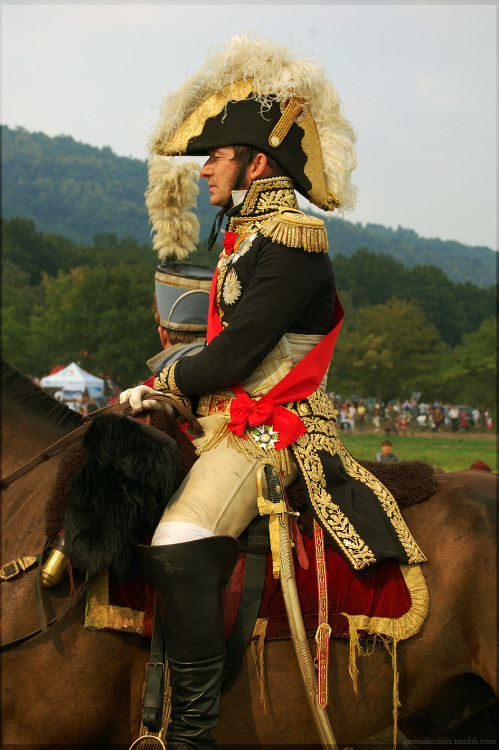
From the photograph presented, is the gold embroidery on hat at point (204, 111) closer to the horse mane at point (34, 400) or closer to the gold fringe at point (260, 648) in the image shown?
the horse mane at point (34, 400)

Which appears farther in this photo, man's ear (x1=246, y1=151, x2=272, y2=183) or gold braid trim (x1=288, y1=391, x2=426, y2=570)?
man's ear (x1=246, y1=151, x2=272, y2=183)

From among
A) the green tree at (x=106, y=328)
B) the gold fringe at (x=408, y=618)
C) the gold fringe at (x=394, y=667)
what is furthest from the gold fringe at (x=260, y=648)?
the green tree at (x=106, y=328)

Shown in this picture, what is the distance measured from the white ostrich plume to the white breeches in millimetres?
2657

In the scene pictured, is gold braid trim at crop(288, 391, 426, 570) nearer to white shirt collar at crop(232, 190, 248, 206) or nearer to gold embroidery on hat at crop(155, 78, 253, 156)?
white shirt collar at crop(232, 190, 248, 206)

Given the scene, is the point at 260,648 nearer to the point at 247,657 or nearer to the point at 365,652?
the point at 247,657

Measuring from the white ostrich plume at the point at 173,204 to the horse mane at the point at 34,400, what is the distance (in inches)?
85.9

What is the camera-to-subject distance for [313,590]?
11.5 feet

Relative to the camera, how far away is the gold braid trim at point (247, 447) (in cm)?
350

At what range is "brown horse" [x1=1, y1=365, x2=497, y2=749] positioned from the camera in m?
3.24

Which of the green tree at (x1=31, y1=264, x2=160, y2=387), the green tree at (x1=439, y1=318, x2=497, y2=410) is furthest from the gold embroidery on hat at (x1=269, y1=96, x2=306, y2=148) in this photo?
the green tree at (x1=439, y1=318, x2=497, y2=410)

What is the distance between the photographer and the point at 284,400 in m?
3.58

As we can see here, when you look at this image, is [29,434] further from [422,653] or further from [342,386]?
[342,386]

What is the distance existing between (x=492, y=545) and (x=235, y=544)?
4.68ft

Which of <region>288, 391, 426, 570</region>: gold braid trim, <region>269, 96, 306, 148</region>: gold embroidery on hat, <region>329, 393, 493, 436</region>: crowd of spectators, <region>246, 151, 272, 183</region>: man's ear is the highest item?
<region>269, 96, 306, 148</region>: gold embroidery on hat
